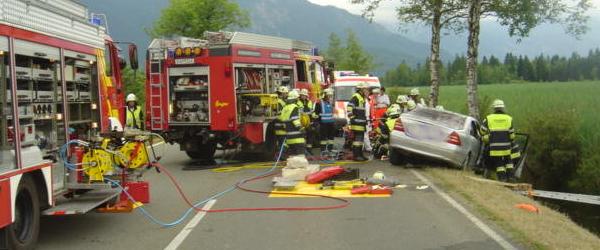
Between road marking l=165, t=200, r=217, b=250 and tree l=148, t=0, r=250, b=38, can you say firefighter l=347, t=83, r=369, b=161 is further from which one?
tree l=148, t=0, r=250, b=38

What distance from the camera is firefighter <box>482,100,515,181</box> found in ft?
44.7

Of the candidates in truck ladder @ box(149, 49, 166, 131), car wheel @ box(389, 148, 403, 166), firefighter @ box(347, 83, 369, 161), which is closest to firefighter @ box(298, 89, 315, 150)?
firefighter @ box(347, 83, 369, 161)

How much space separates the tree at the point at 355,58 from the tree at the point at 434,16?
114 feet

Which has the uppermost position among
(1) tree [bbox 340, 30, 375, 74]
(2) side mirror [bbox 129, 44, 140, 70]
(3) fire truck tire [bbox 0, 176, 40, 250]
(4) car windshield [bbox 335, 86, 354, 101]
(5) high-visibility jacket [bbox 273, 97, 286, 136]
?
(1) tree [bbox 340, 30, 375, 74]

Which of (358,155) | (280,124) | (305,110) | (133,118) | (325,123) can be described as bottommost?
(358,155)

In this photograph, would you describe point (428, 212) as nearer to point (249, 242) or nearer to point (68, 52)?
point (249, 242)

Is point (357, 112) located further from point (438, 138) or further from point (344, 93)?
point (344, 93)

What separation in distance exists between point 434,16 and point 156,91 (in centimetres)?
1276

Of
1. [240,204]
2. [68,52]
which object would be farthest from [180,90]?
[68,52]

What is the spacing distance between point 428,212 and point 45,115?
5.02 metres

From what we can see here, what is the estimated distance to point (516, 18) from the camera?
23.0 meters

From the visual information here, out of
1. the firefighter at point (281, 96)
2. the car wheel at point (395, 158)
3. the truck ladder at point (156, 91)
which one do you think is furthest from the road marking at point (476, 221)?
the truck ladder at point (156, 91)

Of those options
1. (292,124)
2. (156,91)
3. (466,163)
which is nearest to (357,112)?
(292,124)

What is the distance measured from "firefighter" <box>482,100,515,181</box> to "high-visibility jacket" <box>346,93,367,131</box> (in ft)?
9.28
